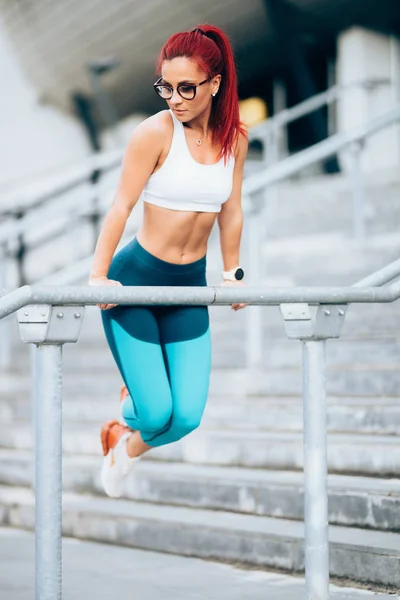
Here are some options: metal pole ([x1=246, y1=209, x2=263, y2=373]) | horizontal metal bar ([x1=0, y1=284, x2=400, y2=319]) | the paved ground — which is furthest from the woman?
metal pole ([x1=246, y1=209, x2=263, y2=373])

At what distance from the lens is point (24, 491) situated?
222 inches

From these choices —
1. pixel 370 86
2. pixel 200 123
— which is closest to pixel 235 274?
pixel 200 123

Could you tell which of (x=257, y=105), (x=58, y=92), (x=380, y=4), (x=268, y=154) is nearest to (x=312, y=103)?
(x=268, y=154)

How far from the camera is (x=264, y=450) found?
4.96m

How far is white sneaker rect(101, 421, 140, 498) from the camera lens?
3.90 metres

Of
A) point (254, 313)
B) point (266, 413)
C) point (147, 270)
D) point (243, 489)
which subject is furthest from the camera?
point (254, 313)

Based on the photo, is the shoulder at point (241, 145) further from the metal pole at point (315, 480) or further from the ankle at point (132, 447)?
the ankle at point (132, 447)

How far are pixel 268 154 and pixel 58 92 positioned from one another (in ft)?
21.8

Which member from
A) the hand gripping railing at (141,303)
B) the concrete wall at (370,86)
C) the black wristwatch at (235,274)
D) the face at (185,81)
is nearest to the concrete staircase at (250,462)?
the hand gripping railing at (141,303)

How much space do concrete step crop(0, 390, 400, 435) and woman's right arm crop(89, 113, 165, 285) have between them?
1.98 meters

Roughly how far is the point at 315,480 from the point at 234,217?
40.5 inches

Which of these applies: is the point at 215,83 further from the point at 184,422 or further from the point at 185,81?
the point at 184,422

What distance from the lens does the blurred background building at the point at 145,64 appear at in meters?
13.9

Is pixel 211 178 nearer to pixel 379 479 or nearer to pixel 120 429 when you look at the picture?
pixel 120 429
